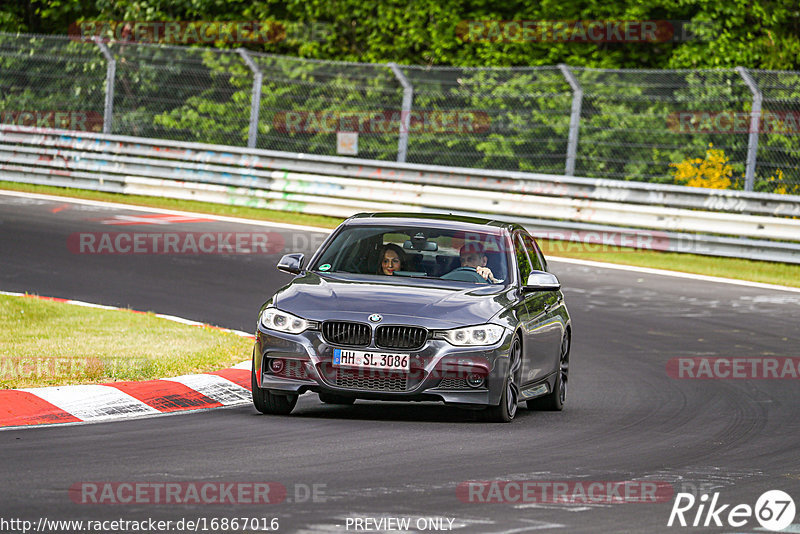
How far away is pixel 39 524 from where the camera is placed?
20.0 ft

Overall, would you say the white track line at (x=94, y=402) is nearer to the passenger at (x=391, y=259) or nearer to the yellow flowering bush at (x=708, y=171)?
the passenger at (x=391, y=259)

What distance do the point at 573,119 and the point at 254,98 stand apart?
6271mm

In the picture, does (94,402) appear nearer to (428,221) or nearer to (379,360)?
(379,360)

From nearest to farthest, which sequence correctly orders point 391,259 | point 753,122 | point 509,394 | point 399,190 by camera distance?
point 509,394
point 391,259
point 753,122
point 399,190

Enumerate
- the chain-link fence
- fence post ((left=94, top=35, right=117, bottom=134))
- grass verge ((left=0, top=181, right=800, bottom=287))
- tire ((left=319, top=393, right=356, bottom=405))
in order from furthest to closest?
1. fence post ((left=94, top=35, right=117, bottom=134))
2. the chain-link fence
3. grass verge ((left=0, top=181, right=800, bottom=287))
4. tire ((left=319, top=393, right=356, bottom=405))

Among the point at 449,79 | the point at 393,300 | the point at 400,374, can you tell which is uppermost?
the point at 449,79

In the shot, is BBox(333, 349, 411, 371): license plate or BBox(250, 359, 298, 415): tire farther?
BBox(250, 359, 298, 415): tire

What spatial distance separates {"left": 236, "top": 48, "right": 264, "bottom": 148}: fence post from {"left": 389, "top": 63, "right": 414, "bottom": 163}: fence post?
8.78ft

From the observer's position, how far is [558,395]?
11.4 metres

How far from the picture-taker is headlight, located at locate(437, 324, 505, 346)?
9.69 meters

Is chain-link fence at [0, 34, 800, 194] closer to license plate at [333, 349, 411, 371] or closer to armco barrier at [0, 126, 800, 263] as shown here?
armco barrier at [0, 126, 800, 263]

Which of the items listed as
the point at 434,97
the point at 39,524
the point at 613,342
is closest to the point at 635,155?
the point at 434,97

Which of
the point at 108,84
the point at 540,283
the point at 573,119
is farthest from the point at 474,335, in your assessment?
the point at 108,84

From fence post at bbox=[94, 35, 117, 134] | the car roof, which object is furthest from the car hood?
fence post at bbox=[94, 35, 117, 134]
